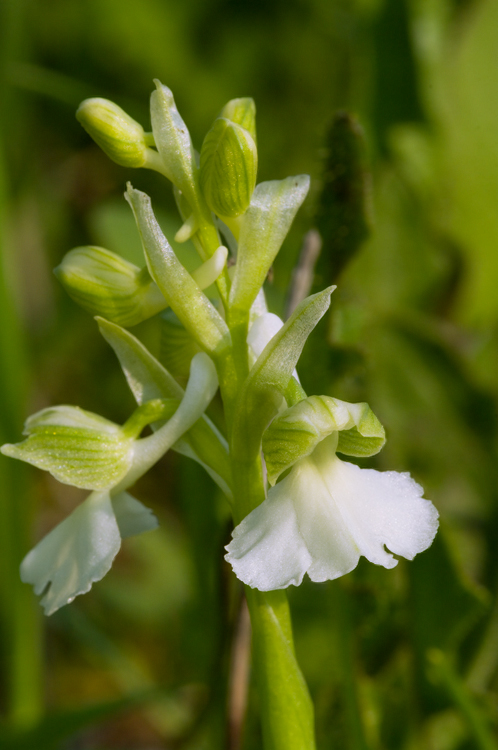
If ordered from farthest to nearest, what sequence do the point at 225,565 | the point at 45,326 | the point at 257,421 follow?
1. the point at 45,326
2. the point at 225,565
3. the point at 257,421

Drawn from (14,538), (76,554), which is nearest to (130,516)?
(76,554)

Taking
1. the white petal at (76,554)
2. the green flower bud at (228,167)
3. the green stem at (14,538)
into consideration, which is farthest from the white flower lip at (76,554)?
the green stem at (14,538)

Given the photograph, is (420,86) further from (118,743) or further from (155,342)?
(118,743)

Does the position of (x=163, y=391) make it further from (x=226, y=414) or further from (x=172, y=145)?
(x=172, y=145)

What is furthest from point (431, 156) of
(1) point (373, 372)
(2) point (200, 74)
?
(2) point (200, 74)

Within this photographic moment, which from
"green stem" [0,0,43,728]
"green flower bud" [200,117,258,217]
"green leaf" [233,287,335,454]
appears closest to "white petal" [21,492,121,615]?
"green leaf" [233,287,335,454]

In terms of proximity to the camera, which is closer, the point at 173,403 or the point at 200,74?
the point at 173,403

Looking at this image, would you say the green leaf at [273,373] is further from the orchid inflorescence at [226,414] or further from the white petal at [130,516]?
the white petal at [130,516]

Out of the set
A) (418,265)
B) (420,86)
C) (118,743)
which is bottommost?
(118,743)
